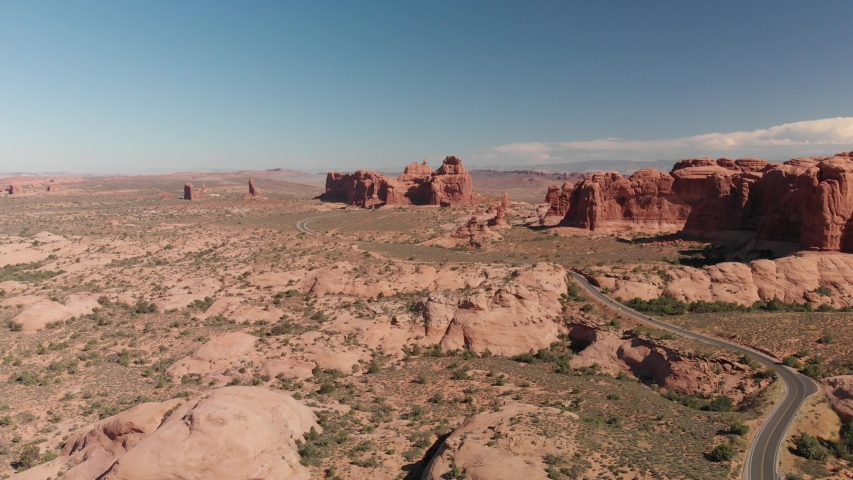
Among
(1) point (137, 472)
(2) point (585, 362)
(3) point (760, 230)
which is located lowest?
(2) point (585, 362)

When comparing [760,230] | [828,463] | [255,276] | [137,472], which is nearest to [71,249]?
[255,276]

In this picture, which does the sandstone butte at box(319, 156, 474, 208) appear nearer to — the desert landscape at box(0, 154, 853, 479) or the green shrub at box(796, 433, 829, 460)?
the desert landscape at box(0, 154, 853, 479)

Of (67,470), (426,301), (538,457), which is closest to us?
(538,457)

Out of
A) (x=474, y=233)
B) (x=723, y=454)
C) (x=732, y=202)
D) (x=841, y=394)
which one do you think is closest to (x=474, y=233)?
(x=474, y=233)

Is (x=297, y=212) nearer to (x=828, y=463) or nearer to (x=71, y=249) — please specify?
(x=71, y=249)

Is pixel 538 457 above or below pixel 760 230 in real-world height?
below

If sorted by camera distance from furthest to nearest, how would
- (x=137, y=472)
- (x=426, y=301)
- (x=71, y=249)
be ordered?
(x=71, y=249) → (x=426, y=301) → (x=137, y=472)

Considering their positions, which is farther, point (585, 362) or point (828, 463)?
point (585, 362)

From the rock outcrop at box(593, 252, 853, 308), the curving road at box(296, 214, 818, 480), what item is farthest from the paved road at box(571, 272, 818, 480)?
the rock outcrop at box(593, 252, 853, 308)

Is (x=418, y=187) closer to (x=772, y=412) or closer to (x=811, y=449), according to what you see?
(x=772, y=412)
